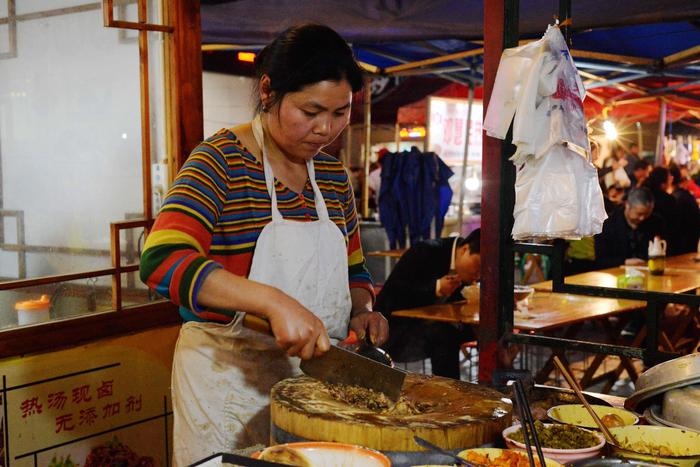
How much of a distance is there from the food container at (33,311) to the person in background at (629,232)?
19.5 ft

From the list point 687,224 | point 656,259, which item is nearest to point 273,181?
point 656,259

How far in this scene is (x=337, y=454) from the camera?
5.66ft

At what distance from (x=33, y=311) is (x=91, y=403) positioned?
1.60 feet

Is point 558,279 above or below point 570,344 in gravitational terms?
above

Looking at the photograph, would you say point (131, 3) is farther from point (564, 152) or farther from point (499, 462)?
point (499, 462)

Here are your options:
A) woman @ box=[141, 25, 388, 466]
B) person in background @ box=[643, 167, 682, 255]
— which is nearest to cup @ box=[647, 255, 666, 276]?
person in background @ box=[643, 167, 682, 255]

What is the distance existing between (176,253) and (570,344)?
160 cm

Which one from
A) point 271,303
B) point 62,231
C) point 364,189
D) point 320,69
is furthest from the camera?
point 364,189

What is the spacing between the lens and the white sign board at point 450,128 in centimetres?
995

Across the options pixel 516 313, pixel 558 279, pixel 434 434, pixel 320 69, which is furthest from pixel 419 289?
pixel 434 434

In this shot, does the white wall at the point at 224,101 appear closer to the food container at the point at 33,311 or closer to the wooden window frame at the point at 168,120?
the wooden window frame at the point at 168,120

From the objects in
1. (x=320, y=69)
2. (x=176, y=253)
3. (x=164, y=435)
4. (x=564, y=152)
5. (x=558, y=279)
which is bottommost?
(x=164, y=435)

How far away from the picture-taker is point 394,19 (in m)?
5.70

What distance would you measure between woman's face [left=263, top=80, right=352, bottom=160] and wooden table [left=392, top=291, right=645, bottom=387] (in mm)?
3006
